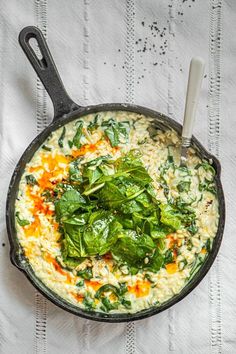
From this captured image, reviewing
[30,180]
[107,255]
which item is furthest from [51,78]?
[107,255]

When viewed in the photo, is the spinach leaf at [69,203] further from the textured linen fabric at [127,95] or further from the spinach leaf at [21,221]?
the textured linen fabric at [127,95]

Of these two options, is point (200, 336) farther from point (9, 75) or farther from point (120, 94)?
point (9, 75)

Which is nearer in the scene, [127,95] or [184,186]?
[184,186]

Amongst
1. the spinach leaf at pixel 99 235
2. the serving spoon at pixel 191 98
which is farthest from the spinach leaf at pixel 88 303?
the serving spoon at pixel 191 98

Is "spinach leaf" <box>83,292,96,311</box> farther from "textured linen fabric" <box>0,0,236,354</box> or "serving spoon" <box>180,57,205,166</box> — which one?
"serving spoon" <box>180,57,205,166</box>

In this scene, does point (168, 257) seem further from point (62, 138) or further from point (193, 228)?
point (62, 138)

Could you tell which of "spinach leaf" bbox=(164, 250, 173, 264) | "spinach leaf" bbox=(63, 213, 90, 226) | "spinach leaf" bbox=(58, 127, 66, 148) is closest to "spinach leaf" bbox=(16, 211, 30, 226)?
"spinach leaf" bbox=(63, 213, 90, 226)

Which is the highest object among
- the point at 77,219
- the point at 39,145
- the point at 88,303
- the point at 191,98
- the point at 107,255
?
the point at 191,98
